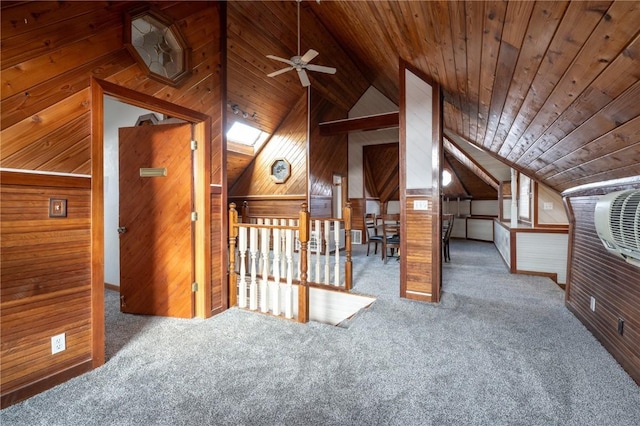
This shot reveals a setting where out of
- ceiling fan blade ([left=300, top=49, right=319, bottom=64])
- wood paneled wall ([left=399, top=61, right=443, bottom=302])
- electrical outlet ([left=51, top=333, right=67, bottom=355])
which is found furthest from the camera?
ceiling fan blade ([left=300, top=49, right=319, bottom=64])

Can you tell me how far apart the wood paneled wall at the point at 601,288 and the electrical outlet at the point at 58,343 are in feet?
11.2

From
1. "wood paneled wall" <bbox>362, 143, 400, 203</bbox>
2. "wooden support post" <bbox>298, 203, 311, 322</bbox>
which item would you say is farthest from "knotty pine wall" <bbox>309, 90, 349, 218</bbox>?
"wooden support post" <bbox>298, 203, 311, 322</bbox>

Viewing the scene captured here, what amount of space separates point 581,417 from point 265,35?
5570mm

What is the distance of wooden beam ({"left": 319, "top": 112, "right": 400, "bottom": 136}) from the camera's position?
5827 millimetres

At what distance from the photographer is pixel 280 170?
21.8ft

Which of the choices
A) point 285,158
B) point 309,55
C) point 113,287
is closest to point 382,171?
point 285,158

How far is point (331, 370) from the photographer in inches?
73.4

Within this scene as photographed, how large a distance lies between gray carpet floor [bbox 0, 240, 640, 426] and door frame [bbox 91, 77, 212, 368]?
0.87 feet

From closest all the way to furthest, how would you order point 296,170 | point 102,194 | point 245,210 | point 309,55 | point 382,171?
point 102,194 → point 309,55 → point 296,170 → point 245,210 → point 382,171

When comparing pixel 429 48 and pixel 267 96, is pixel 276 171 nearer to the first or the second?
pixel 267 96

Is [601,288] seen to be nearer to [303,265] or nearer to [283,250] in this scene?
[303,265]

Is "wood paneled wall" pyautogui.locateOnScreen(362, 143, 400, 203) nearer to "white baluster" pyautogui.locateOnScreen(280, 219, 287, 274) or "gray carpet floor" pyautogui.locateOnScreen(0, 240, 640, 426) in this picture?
"white baluster" pyautogui.locateOnScreen(280, 219, 287, 274)

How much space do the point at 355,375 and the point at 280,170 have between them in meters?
5.35

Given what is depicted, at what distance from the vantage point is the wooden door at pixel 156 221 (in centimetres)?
272
